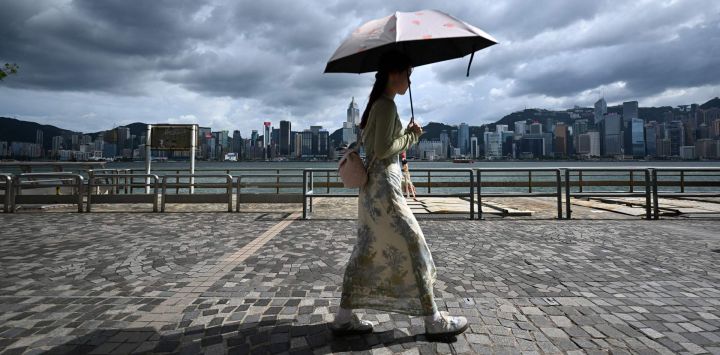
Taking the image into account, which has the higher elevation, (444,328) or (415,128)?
(415,128)

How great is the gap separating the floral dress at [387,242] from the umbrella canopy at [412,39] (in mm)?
359

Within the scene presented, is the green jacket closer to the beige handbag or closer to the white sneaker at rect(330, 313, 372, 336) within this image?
the beige handbag

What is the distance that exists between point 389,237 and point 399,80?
94cm

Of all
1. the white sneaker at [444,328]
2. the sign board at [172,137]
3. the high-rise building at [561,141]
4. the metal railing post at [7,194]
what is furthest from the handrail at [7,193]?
the high-rise building at [561,141]

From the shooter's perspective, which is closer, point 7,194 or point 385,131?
point 385,131

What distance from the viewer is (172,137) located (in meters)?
12.6

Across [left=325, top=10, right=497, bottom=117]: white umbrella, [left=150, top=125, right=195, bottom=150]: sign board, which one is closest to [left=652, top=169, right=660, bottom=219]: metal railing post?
[left=325, top=10, right=497, bottom=117]: white umbrella

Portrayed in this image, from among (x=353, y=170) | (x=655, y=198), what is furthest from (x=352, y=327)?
(x=655, y=198)

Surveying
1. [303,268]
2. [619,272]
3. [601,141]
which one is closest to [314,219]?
[303,268]

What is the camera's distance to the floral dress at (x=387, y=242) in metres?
2.08

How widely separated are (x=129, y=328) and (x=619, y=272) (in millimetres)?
4331

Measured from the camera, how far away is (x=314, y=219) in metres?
7.25

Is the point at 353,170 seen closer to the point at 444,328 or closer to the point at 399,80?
the point at 399,80

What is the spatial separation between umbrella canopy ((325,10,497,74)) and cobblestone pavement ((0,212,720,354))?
1.79 meters
